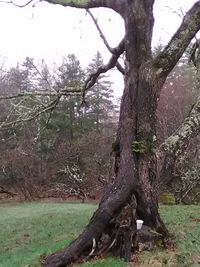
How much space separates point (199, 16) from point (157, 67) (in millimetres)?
1338

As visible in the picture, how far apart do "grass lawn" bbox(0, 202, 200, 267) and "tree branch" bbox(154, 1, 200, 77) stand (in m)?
3.36

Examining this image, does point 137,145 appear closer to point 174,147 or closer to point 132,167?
point 132,167

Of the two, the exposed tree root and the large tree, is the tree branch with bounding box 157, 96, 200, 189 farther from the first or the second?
the exposed tree root

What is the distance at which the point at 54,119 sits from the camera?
33219mm

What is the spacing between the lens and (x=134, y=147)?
323 inches

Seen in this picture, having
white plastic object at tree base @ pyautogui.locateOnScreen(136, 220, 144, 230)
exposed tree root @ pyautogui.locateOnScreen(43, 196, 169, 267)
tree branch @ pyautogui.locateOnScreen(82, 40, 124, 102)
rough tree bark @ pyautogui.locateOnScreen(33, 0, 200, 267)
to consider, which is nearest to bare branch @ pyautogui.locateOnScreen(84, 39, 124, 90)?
tree branch @ pyautogui.locateOnScreen(82, 40, 124, 102)

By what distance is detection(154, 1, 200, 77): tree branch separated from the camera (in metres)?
8.44

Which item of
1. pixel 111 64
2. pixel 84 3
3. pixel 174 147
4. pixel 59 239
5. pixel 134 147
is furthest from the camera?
pixel 111 64

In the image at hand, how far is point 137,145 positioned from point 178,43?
2.18m

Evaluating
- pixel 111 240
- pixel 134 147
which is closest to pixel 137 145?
pixel 134 147

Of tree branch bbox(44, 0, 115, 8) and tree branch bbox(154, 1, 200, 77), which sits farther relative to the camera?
tree branch bbox(44, 0, 115, 8)

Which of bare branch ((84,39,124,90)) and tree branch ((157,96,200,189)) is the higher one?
bare branch ((84,39,124,90))

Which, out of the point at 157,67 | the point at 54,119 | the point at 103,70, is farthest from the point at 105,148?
the point at 157,67

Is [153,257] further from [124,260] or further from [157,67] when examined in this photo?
[157,67]
